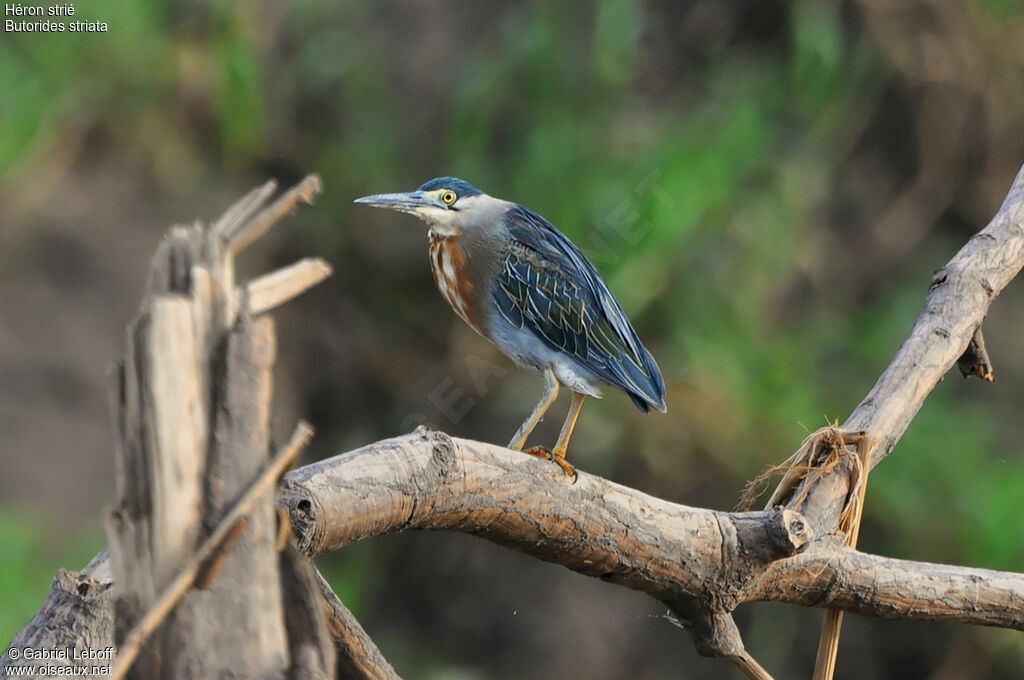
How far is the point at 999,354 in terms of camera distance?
2908 mm

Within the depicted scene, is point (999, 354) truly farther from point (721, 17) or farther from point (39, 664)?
point (39, 664)

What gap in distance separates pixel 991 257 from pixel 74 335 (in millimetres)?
2030

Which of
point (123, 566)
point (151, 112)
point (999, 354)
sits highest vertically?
point (999, 354)

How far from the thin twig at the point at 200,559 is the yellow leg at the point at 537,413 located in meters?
0.70

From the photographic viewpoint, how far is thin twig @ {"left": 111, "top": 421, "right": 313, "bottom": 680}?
55 cm

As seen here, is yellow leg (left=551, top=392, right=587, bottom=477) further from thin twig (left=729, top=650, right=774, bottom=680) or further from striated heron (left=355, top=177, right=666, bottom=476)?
thin twig (left=729, top=650, right=774, bottom=680)

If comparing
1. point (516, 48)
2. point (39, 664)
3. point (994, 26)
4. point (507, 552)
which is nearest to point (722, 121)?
point (516, 48)

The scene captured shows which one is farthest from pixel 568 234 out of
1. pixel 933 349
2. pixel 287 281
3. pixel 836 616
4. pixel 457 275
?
pixel 287 281

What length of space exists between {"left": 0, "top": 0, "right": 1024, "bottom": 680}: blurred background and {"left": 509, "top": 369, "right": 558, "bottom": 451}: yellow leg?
3.78 feet

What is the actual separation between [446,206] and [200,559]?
89 cm

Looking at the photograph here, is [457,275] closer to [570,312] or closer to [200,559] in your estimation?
[570,312]

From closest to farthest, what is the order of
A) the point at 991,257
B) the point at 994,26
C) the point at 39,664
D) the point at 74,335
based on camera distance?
the point at 39,664 → the point at 991,257 → the point at 74,335 → the point at 994,26

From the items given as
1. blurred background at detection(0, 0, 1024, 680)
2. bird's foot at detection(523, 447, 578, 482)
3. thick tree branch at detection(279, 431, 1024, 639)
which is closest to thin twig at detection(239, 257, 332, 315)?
thick tree branch at detection(279, 431, 1024, 639)

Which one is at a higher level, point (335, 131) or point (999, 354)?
point (999, 354)
